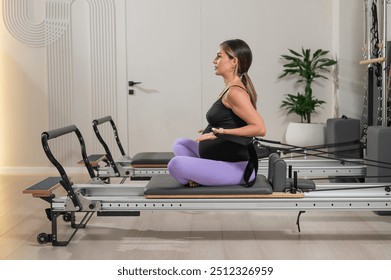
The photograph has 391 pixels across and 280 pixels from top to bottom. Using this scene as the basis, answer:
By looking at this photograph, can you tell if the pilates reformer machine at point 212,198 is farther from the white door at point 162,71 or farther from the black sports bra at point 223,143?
the white door at point 162,71

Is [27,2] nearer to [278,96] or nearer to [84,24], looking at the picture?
[84,24]

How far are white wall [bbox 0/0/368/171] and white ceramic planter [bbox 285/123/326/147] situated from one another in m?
0.49

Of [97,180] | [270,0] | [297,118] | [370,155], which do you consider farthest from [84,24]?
[370,155]

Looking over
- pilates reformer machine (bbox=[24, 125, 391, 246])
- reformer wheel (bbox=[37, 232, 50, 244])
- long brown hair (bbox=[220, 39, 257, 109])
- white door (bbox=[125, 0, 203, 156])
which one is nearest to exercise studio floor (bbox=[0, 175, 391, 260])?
reformer wheel (bbox=[37, 232, 50, 244])

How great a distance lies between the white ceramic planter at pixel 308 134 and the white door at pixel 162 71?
985mm

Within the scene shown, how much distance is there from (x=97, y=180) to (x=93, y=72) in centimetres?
256

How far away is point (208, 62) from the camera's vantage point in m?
6.20

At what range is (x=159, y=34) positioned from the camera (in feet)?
20.3

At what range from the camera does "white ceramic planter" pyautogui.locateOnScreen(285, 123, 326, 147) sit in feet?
18.6

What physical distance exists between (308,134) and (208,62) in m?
1.21

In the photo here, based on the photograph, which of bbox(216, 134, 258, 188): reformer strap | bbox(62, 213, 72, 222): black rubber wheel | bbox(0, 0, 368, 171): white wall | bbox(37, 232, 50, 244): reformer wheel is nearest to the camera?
bbox(216, 134, 258, 188): reformer strap

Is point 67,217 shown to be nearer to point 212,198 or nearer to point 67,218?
point 67,218

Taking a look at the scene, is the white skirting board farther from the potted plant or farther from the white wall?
the potted plant
